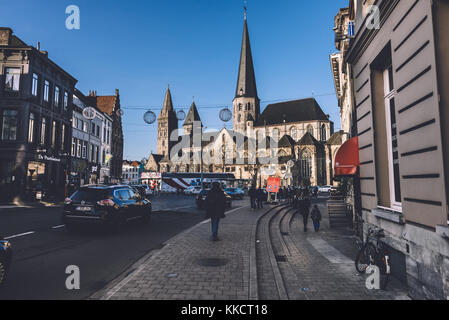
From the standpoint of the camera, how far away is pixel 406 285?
15.4ft

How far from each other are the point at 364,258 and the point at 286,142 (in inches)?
2762

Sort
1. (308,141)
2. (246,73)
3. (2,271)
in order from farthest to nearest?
(246,73), (308,141), (2,271)

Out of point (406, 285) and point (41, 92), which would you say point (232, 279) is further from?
point (41, 92)

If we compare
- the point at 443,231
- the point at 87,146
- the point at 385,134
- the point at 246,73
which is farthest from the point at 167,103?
the point at 443,231

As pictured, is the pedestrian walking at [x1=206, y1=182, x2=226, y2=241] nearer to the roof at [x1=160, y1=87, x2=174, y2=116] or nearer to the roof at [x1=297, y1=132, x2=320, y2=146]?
the roof at [x1=297, y1=132, x2=320, y2=146]

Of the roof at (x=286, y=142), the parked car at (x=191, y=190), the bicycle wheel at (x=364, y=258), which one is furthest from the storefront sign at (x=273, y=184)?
the roof at (x=286, y=142)

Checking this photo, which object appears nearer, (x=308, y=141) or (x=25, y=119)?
(x=25, y=119)

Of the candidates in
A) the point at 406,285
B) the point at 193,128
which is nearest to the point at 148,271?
the point at 406,285

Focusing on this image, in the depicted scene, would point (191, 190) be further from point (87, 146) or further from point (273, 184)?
point (273, 184)

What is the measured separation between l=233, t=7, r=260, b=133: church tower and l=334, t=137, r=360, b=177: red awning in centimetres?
7178

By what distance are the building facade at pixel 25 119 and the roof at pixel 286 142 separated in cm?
5708

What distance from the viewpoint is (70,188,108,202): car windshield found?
858cm

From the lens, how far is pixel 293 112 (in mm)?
82312

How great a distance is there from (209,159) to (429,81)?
8115 cm
